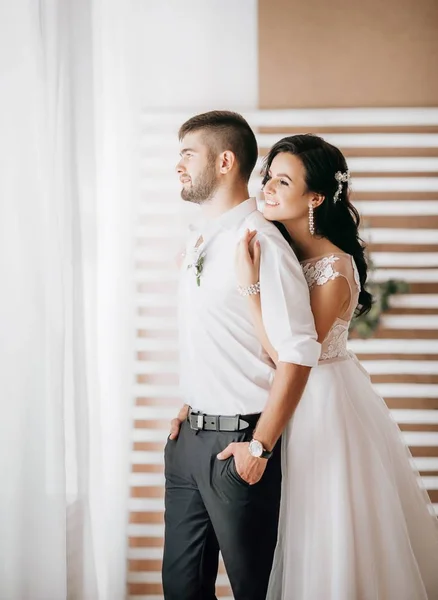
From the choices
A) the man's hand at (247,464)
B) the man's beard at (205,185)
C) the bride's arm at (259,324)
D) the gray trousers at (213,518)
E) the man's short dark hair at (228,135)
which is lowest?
the gray trousers at (213,518)

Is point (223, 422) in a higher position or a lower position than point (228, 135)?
lower

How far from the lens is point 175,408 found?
1.94 m

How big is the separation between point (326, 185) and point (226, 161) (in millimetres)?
261

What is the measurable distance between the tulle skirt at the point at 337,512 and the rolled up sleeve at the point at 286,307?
195 millimetres

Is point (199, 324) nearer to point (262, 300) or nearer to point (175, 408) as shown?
point (262, 300)

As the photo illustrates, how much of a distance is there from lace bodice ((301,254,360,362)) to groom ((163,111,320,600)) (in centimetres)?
11

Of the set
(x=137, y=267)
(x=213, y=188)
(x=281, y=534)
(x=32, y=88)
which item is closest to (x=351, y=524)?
(x=281, y=534)

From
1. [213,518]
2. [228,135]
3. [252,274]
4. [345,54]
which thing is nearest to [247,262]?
[252,274]

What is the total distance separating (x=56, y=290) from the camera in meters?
1.54

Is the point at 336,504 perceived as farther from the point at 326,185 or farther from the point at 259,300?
the point at 326,185

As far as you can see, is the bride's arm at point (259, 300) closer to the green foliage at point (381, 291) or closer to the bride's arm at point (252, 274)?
the bride's arm at point (252, 274)

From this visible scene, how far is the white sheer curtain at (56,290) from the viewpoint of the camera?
1.51m

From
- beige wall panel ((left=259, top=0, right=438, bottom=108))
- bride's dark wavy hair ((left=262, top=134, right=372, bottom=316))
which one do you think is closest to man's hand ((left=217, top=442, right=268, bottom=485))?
bride's dark wavy hair ((left=262, top=134, right=372, bottom=316))

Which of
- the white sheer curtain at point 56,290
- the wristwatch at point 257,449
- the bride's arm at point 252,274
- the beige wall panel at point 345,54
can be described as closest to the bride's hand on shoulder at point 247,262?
the bride's arm at point 252,274
